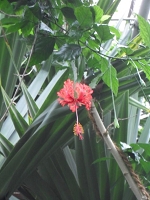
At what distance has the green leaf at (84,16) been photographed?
0.46m

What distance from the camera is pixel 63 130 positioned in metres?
0.77

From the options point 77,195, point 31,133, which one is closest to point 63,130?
point 31,133

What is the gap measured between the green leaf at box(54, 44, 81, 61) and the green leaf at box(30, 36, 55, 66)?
3cm

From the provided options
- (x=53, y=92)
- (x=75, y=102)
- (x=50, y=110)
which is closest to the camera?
(x=75, y=102)

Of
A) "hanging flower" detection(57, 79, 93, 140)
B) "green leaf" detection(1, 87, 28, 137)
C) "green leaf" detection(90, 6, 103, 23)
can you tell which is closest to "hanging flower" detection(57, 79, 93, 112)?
"hanging flower" detection(57, 79, 93, 140)

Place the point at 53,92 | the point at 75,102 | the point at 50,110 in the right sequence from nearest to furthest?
the point at 75,102
the point at 50,110
the point at 53,92

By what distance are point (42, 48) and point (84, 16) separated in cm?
11

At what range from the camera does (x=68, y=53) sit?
0.51 meters

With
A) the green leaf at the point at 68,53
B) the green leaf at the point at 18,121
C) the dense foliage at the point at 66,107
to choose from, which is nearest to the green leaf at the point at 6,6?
the dense foliage at the point at 66,107

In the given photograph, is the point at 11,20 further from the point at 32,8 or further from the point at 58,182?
the point at 58,182

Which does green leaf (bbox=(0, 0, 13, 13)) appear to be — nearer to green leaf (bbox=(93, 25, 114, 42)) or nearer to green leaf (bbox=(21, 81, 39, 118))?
green leaf (bbox=(93, 25, 114, 42))

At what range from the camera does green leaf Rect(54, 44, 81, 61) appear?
0.51 m

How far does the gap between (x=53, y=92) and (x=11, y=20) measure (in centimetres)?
25

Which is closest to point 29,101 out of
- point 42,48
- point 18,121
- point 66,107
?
point 18,121
